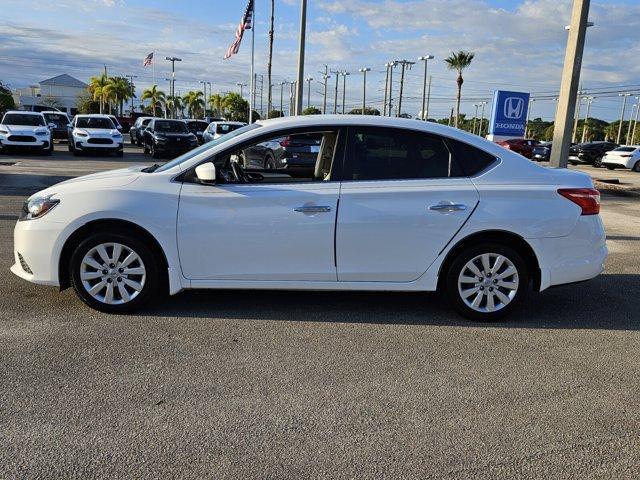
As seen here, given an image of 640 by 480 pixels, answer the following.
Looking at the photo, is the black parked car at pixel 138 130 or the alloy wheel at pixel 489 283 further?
the black parked car at pixel 138 130

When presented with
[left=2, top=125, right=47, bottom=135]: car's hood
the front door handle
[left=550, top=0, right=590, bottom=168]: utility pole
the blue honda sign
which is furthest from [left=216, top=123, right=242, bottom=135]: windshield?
the front door handle

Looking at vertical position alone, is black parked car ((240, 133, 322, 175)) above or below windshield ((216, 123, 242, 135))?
above

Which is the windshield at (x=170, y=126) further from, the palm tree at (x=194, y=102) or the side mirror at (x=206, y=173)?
the palm tree at (x=194, y=102)

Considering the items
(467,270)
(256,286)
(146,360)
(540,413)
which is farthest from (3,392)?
(467,270)

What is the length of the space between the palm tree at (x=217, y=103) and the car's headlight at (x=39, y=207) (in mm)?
112897

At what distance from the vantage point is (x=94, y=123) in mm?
24422

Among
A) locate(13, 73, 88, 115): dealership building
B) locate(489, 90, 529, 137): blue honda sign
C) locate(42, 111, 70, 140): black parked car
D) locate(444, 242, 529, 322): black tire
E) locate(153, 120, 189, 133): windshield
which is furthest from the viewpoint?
locate(13, 73, 88, 115): dealership building

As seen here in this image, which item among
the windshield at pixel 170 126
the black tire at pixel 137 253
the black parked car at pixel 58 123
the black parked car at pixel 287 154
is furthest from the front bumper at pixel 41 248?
the black parked car at pixel 58 123

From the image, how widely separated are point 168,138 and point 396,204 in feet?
67.8

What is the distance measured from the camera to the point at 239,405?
3.52 metres

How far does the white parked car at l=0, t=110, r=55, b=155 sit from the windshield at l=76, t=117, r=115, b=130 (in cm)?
179

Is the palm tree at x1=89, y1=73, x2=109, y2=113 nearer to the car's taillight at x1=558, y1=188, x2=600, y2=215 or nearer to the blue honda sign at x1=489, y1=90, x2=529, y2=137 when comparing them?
the blue honda sign at x1=489, y1=90, x2=529, y2=137

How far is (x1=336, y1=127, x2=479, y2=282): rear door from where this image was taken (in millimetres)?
4887

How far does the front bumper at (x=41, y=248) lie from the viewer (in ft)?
15.9
